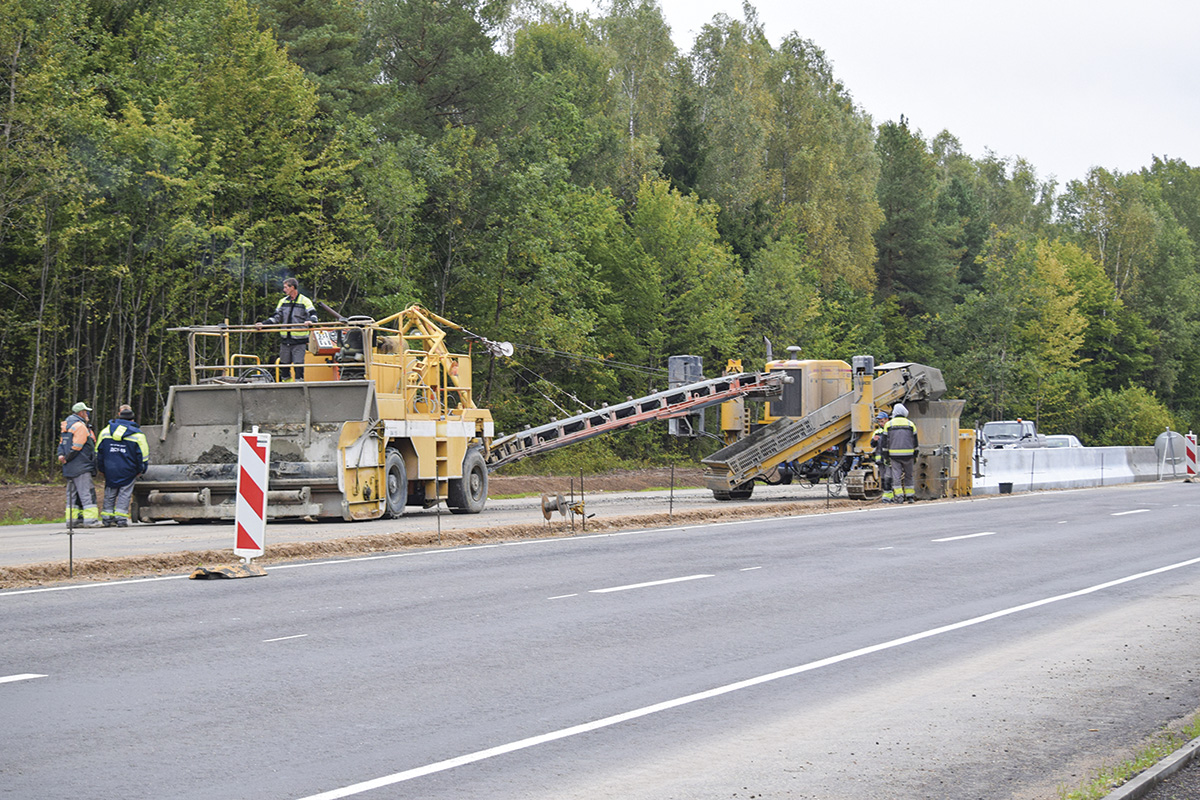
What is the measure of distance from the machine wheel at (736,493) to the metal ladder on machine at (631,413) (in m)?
1.96

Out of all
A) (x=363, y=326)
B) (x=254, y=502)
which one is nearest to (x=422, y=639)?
(x=254, y=502)

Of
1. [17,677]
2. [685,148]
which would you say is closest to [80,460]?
[17,677]

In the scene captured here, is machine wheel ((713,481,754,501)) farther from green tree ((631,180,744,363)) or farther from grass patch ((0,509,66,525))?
green tree ((631,180,744,363))

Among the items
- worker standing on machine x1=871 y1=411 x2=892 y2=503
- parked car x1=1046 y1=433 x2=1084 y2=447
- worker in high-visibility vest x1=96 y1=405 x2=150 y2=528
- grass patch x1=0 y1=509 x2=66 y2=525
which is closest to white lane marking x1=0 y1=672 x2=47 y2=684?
worker in high-visibility vest x1=96 y1=405 x2=150 y2=528

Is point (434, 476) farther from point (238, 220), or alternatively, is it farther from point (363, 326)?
point (238, 220)

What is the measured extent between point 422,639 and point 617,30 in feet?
228

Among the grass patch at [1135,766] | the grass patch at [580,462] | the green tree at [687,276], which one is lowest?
the grass patch at [1135,766]

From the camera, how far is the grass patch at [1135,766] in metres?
6.20

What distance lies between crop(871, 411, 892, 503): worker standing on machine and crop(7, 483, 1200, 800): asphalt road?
1232 cm

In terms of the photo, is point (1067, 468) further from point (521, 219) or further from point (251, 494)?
point (251, 494)

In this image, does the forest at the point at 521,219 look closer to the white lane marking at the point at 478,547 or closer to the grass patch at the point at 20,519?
the grass patch at the point at 20,519

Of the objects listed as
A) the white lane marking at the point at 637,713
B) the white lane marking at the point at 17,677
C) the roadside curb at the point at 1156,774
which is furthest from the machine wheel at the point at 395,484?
the roadside curb at the point at 1156,774

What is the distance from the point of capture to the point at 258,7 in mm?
44156

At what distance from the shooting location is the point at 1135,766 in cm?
669
